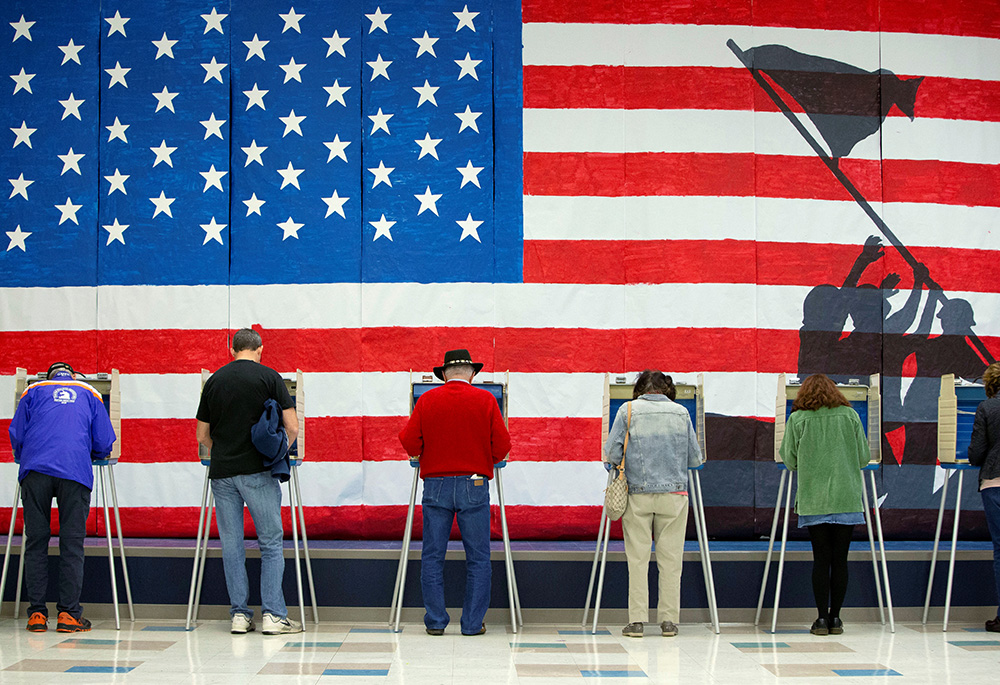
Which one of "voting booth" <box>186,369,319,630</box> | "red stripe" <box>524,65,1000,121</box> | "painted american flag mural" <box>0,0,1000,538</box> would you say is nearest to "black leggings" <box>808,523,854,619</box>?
"painted american flag mural" <box>0,0,1000,538</box>

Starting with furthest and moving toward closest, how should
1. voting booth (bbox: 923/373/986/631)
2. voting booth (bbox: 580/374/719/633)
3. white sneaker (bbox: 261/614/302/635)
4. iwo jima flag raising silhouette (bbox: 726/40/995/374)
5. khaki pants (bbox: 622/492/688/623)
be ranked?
iwo jima flag raising silhouette (bbox: 726/40/995/374), voting booth (bbox: 923/373/986/631), voting booth (bbox: 580/374/719/633), khaki pants (bbox: 622/492/688/623), white sneaker (bbox: 261/614/302/635)

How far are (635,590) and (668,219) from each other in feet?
8.51

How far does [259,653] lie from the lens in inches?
168

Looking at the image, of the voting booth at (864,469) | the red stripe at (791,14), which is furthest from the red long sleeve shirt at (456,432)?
the red stripe at (791,14)

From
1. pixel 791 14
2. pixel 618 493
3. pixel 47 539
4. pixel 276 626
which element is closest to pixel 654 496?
pixel 618 493

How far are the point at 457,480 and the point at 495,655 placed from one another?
3.02 feet

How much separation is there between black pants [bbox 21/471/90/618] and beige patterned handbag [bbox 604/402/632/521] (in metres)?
2.72

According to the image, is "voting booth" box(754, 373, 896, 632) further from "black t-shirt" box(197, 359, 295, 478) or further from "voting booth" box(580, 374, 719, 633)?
"black t-shirt" box(197, 359, 295, 478)

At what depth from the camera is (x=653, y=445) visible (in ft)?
15.9

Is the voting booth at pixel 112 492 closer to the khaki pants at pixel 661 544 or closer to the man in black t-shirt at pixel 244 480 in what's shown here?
the man in black t-shirt at pixel 244 480

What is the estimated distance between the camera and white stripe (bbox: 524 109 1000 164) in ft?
20.6

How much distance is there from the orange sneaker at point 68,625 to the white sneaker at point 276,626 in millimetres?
950

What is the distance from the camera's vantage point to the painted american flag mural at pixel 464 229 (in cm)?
612

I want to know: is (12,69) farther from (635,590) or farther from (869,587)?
(869,587)
